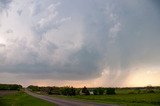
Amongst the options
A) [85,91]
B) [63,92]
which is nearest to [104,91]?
[85,91]

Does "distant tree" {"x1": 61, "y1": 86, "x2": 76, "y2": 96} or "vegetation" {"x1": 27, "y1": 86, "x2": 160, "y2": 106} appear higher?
"distant tree" {"x1": 61, "y1": 86, "x2": 76, "y2": 96}

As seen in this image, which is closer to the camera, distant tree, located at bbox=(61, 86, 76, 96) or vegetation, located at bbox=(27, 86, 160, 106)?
vegetation, located at bbox=(27, 86, 160, 106)

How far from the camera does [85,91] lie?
186m

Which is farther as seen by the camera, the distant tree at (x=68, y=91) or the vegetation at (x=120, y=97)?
the distant tree at (x=68, y=91)

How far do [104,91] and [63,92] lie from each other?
70.9 ft

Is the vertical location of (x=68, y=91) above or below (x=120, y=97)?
above

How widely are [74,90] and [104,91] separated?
1559 cm

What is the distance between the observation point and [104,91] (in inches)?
7357

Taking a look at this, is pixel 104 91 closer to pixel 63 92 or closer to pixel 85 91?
pixel 85 91

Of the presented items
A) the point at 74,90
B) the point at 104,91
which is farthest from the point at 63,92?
the point at 104,91

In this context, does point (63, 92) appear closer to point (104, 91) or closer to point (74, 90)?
point (74, 90)

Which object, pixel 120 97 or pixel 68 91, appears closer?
pixel 120 97

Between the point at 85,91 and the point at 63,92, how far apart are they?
12.2 m

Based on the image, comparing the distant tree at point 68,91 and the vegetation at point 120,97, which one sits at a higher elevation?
the distant tree at point 68,91
